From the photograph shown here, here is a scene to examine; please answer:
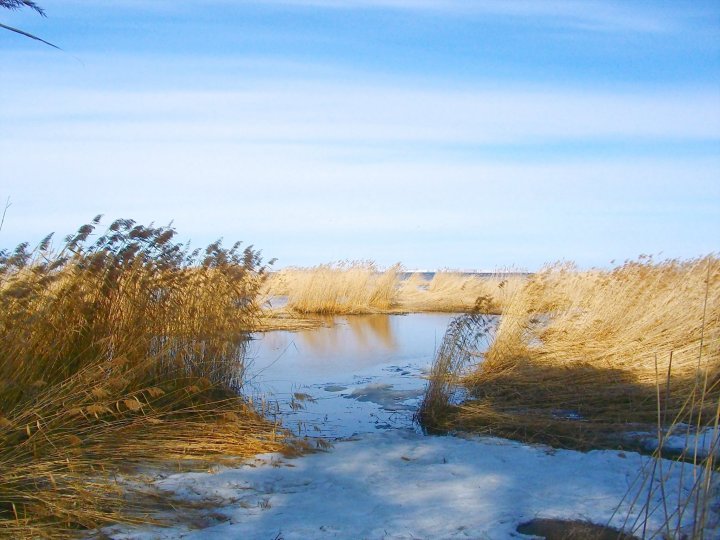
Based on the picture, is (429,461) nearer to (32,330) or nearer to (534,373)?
(32,330)

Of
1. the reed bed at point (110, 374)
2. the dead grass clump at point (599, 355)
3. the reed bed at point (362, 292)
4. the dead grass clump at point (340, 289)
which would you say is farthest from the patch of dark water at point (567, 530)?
the dead grass clump at point (340, 289)

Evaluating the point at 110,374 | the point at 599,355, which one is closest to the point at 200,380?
the point at 110,374

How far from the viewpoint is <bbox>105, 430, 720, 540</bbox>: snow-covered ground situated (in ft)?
→ 10.6

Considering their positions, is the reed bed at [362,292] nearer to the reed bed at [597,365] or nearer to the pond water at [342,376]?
the pond water at [342,376]

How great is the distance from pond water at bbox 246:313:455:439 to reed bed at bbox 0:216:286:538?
0.78 m

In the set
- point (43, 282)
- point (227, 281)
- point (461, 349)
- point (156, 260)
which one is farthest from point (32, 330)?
point (461, 349)

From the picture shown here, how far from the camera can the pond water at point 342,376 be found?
231 inches

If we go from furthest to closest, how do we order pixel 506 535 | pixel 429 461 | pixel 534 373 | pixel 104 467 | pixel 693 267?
pixel 693 267 < pixel 534 373 < pixel 429 461 < pixel 104 467 < pixel 506 535

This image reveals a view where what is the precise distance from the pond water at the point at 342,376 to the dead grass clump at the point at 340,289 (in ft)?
9.64

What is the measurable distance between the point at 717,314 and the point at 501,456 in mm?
4526

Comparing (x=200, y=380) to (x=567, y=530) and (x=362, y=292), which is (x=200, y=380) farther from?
(x=362, y=292)

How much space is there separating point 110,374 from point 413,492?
2.07 meters

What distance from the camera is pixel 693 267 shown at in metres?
9.59

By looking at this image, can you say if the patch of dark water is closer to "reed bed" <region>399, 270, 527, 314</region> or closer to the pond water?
the pond water
